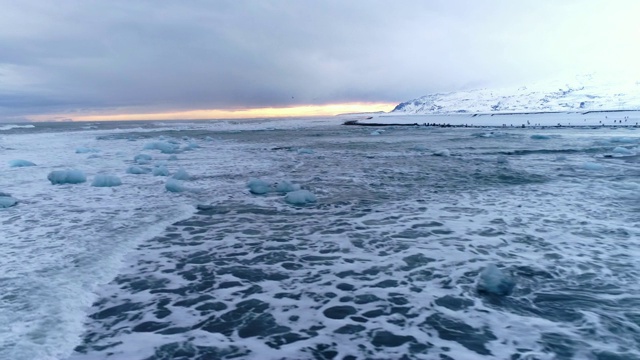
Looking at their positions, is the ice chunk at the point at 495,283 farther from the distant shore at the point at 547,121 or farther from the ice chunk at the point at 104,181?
the distant shore at the point at 547,121

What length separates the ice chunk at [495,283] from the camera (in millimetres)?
5445

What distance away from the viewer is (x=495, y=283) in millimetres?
5496

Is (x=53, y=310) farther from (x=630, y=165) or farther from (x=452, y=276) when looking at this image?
(x=630, y=165)

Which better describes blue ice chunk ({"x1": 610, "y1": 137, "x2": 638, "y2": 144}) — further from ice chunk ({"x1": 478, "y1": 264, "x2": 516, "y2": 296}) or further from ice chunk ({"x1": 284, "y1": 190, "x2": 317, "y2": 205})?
ice chunk ({"x1": 478, "y1": 264, "x2": 516, "y2": 296})

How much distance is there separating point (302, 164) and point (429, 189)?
27.4 ft

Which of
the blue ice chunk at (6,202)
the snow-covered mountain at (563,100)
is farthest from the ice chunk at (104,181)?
the snow-covered mountain at (563,100)

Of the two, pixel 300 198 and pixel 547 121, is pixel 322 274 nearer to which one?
pixel 300 198

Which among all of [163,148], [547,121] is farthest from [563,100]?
[163,148]

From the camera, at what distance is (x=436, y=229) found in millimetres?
8461

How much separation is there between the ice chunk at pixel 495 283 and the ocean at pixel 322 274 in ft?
0.33

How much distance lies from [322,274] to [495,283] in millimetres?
2474

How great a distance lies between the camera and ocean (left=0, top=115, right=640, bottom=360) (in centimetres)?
437

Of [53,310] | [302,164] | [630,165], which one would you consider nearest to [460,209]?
[53,310]

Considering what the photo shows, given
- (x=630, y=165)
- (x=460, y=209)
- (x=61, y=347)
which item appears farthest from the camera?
(x=630, y=165)
